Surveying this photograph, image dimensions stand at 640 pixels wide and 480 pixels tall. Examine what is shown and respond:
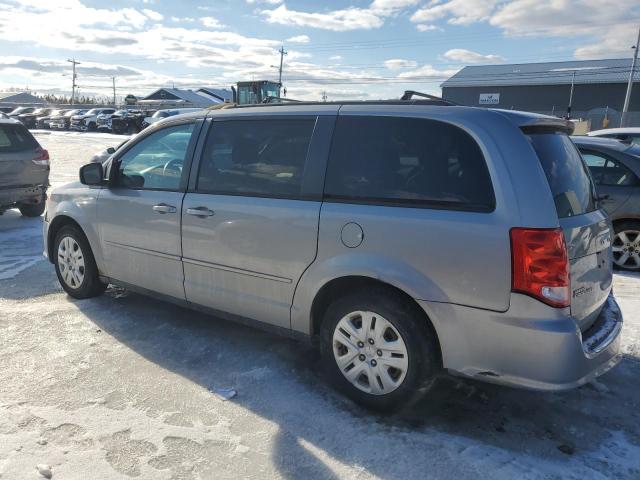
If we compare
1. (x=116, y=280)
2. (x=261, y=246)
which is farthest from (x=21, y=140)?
(x=261, y=246)

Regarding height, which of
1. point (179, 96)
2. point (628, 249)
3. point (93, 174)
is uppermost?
point (179, 96)

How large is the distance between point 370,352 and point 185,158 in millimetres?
2019

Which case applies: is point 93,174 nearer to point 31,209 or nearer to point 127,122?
point 31,209

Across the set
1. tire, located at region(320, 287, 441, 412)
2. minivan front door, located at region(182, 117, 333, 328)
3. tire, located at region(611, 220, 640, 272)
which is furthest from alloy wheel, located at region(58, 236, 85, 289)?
tire, located at region(611, 220, 640, 272)

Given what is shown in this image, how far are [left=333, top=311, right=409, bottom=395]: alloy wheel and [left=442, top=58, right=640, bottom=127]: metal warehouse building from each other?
151 feet

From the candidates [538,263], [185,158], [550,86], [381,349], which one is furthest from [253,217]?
[550,86]

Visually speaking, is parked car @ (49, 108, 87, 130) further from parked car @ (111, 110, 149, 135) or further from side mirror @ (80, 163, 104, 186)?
side mirror @ (80, 163, 104, 186)

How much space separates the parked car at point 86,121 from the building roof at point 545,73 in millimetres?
34084

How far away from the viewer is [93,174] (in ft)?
15.0

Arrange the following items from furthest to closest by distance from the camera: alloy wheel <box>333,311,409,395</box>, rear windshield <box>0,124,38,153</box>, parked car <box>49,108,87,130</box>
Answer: parked car <box>49,108,87,130</box> → rear windshield <box>0,124,38,153</box> → alloy wheel <box>333,311,409,395</box>

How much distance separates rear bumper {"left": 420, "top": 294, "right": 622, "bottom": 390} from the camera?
264cm

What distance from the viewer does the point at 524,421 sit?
10.3 ft

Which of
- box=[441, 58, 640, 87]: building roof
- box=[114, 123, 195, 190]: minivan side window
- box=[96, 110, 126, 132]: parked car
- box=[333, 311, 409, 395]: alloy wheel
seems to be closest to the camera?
box=[333, 311, 409, 395]: alloy wheel

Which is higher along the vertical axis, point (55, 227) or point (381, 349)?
point (55, 227)
